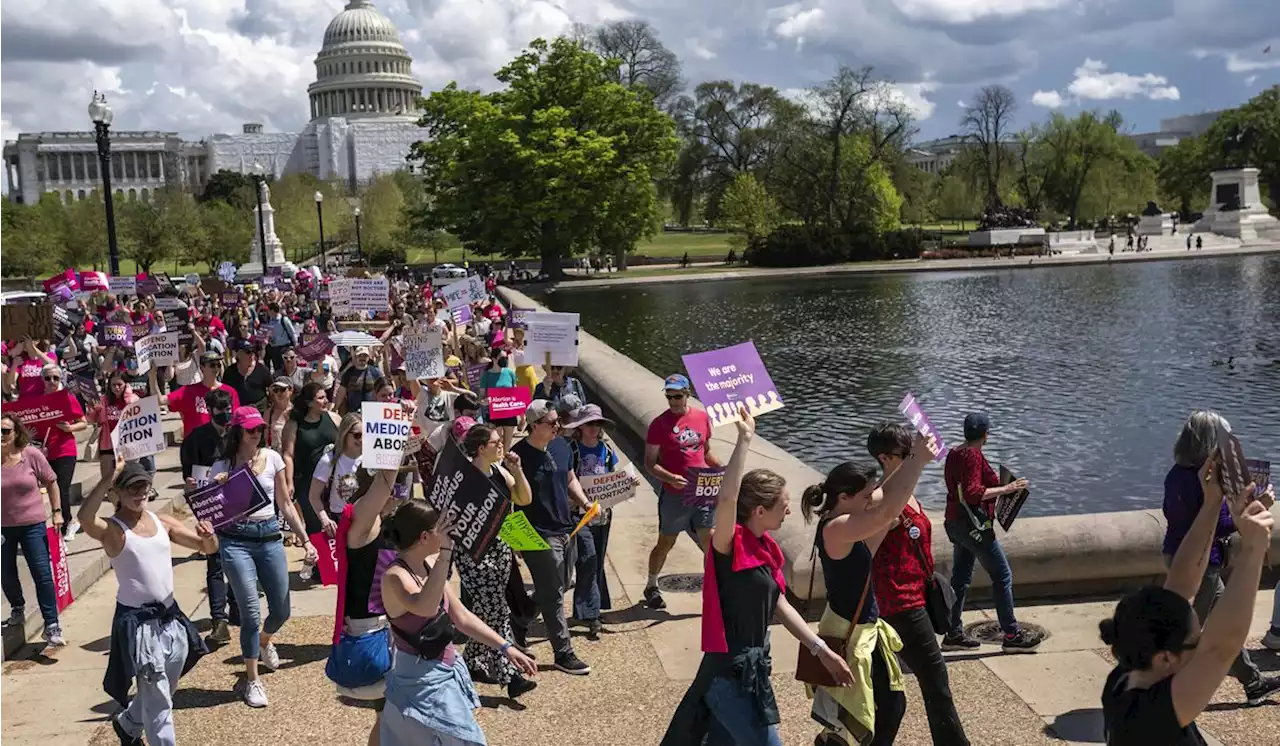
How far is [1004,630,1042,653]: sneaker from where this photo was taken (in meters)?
6.85

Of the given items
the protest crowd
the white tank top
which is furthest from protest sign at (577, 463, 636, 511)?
the white tank top

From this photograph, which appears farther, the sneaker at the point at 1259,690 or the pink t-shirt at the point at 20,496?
the pink t-shirt at the point at 20,496

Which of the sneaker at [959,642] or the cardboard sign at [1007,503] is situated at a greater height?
the cardboard sign at [1007,503]

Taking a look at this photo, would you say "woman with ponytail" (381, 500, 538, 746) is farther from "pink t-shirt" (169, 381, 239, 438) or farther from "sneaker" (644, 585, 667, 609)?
"pink t-shirt" (169, 381, 239, 438)

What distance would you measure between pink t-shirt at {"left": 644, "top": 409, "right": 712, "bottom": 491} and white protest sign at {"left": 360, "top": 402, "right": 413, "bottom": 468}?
222 cm

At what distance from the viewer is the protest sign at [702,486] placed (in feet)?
25.2

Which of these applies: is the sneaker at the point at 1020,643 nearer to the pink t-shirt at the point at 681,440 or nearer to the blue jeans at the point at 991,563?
the blue jeans at the point at 991,563

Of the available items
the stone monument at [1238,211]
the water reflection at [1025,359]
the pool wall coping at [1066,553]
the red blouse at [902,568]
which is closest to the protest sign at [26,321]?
the water reflection at [1025,359]

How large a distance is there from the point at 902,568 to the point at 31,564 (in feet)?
18.6

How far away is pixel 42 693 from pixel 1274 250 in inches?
2805

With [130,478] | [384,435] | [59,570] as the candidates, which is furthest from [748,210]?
[130,478]

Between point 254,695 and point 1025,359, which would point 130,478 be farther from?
point 1025,359

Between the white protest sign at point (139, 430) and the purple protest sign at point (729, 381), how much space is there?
12.2ft

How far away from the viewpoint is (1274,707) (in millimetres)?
5980
